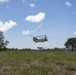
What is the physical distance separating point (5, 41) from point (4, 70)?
9396 centimetres

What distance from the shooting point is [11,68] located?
13.8 meters

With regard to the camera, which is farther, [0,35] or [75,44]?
[75,44]

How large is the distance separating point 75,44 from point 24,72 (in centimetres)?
11382

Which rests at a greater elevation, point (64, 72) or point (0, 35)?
point (0, 35)

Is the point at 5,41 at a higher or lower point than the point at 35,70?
higher

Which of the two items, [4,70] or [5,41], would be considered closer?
[4,70]

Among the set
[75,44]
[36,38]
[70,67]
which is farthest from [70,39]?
[70,67]

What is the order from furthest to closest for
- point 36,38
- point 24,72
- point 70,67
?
point 36,38 < point 70,67 < point 24,72

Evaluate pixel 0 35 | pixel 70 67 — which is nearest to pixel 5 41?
pixel 0 35

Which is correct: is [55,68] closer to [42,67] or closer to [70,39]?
[42,67]

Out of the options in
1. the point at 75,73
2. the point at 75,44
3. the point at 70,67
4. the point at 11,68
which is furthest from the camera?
the point at 75,44

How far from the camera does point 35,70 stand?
13523mm

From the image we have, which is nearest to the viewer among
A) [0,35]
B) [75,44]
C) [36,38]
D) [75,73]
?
[75,73]

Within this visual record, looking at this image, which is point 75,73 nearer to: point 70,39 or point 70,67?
point 70,67
